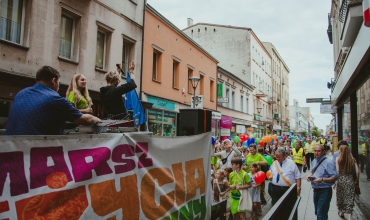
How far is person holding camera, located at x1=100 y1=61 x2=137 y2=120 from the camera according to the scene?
4.98 metres

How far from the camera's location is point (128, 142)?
3387 millimetres

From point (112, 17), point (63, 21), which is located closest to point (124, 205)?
point (63, 21)

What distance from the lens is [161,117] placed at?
59.6 ft

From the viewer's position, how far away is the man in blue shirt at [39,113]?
9.97ft

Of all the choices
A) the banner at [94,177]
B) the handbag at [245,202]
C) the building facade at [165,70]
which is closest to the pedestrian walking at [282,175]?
the handbag at [245,202]

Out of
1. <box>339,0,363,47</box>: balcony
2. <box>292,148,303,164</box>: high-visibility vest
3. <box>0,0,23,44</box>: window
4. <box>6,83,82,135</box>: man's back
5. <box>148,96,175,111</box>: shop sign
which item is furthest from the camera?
<box>148,96,175,111</box>: shop sign

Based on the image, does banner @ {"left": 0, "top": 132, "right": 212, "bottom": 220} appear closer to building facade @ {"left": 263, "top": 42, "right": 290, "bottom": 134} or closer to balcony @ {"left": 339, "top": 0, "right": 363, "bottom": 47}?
balcony @ {"left": 339, "top": 0, "right": 363, "bottom": 47}

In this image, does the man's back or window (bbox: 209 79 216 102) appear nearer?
the man's back

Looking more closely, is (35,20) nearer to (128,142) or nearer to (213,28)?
(128,142)

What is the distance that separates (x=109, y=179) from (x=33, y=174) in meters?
0.79

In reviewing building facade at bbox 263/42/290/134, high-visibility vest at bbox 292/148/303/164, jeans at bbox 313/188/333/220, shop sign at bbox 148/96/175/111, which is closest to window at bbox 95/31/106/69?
shop sign at bbox 148/96/175/111

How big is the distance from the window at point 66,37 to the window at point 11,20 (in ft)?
5.66

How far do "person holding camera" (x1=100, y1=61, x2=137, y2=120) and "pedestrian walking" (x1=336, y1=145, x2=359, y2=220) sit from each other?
5.95m

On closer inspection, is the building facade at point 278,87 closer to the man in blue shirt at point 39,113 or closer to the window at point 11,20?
the window at point 11,20
